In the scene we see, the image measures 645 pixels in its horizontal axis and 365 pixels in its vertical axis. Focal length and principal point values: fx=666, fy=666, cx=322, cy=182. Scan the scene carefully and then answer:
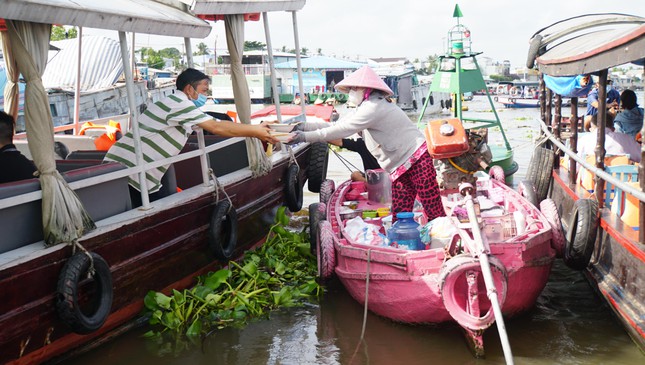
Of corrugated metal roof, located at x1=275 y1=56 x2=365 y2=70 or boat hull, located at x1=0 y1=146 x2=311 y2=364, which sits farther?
corrugated metal roof, located at x1=275 y1=56 x2=365 y2=70

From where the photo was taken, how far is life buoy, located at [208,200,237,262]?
576 centimetres

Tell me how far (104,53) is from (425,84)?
71.2 feet

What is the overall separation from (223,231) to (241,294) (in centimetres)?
69

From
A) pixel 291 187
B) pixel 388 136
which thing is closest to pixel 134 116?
pixel 388 136

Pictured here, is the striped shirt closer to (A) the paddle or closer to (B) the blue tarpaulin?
(A) the paddle

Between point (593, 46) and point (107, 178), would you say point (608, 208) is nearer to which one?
point (593, 46)

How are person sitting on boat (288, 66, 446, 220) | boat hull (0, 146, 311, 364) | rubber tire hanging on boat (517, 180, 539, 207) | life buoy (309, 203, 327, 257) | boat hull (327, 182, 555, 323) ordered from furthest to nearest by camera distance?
rubber tire hanging on boat (517, 180, 539, 207), life buoy (309, 203, 327, 257), person sitting on boat (288, 66, 446, 220), boat hull (327, 182, 555, 323), boat hull (0, 146, 311, 364)

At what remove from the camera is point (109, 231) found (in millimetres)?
4617

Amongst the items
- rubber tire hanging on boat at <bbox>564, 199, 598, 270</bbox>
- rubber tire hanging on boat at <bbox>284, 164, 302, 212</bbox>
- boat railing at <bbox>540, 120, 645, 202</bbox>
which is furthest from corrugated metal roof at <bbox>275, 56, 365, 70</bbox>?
rubber tire hanging on boat at <bbox>564, 199, 598, 270</bbox>

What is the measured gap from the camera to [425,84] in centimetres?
4203

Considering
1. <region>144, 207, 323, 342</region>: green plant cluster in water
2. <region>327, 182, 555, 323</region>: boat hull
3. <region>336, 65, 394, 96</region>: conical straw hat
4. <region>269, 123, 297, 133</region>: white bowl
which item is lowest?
<region>144, 207, 323, 342</region>: green plant cluster in water

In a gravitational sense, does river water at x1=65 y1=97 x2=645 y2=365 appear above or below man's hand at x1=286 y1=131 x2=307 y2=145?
below

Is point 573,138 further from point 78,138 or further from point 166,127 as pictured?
point 78,138

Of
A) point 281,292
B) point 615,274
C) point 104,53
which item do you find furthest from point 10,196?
point 104,53
